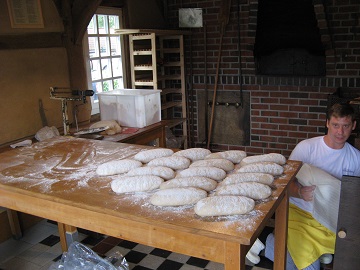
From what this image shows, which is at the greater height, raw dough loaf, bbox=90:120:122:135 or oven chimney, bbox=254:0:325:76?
oven chimney, bbox=254:0:325:76

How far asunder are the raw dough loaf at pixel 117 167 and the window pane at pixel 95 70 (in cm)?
209

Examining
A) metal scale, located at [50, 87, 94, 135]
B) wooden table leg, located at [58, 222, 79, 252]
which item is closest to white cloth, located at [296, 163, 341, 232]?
wooden table leg, located at [58, 222, 79, 252]

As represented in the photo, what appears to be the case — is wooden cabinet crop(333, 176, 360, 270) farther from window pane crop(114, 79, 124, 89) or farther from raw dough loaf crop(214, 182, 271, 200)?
window pane crop(114, 79, 124, 89)

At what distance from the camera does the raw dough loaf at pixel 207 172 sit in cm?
173

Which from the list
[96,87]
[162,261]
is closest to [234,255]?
[162,261]

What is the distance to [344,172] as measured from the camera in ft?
7.20

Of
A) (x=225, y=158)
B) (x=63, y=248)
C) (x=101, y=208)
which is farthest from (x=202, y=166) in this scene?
(x=63, y=248)

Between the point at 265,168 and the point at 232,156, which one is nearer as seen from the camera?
the point at 265,168

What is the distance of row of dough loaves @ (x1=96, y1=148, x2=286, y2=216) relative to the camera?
1450 mm

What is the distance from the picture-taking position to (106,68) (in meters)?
4.03

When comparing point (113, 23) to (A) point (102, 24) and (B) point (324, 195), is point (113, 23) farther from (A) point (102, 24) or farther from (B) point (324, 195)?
(B) point (324, 195)

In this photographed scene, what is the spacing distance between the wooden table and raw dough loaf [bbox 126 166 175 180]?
140 millimetres

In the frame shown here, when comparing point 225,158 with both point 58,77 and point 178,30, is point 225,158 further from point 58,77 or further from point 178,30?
point 178,30

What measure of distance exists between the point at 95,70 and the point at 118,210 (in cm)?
267
